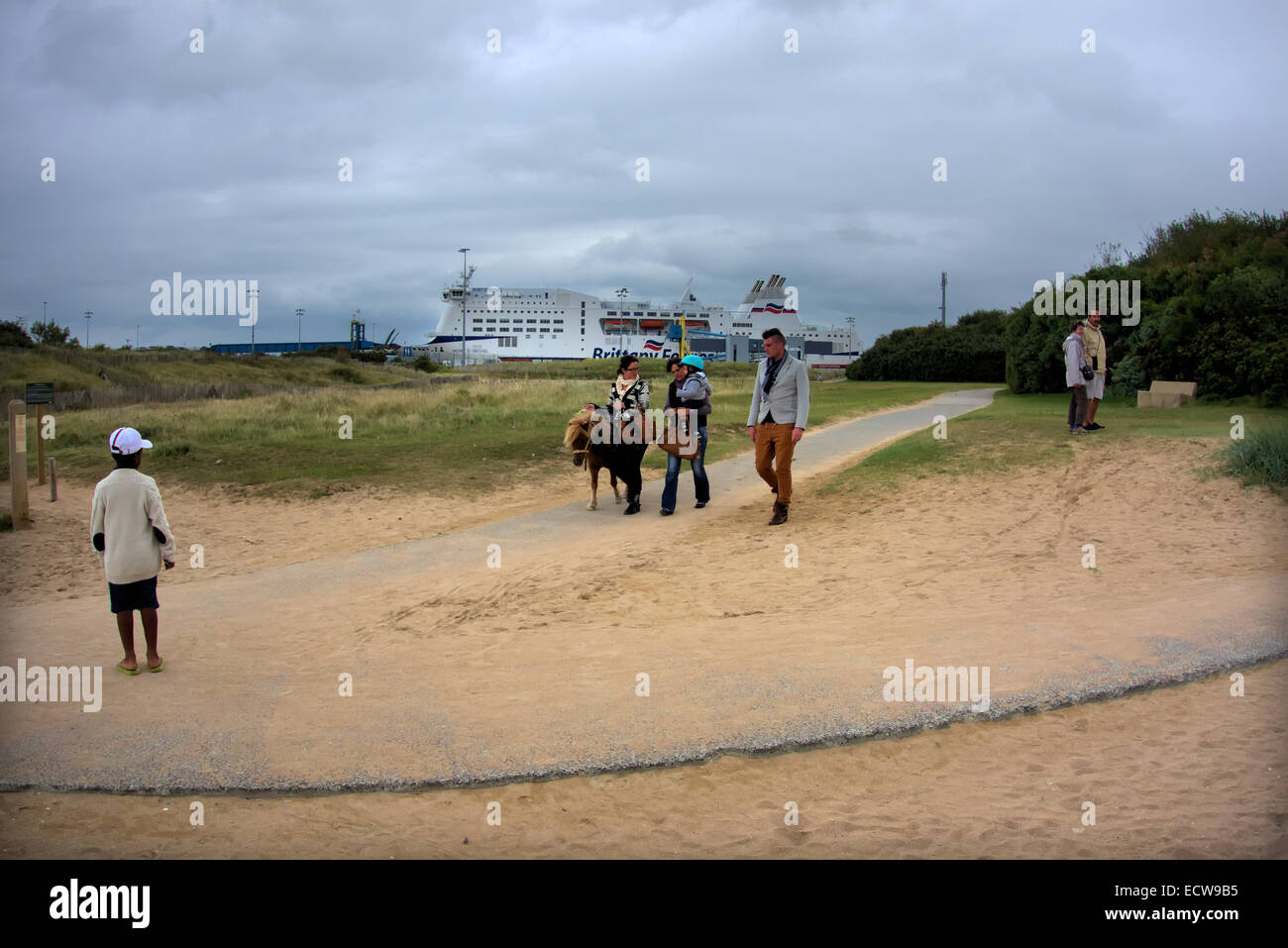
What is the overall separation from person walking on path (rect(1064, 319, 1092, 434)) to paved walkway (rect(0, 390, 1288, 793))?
6884 mm

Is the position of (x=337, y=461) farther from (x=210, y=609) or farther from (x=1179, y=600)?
(x=1179, y=600)

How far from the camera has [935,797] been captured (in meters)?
4.34

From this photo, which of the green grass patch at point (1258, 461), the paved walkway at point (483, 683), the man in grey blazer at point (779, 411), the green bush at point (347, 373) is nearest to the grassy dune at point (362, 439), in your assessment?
the man in grey blazer at point (779, 411)

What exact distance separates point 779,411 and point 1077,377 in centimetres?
585

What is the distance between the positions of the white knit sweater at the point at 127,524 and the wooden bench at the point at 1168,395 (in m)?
17.7

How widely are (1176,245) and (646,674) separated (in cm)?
3113

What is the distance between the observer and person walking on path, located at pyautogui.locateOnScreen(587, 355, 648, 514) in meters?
11.6

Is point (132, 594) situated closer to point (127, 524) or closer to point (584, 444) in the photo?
point (127, 524)

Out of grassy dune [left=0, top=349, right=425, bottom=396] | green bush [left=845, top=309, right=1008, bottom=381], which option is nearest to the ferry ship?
grassy dune [left=0, top=349, right=425, bottom=396]

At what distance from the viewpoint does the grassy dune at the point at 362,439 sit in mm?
15945

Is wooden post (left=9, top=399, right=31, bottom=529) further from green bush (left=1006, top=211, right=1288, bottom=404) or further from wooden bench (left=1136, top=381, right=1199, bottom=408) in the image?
green bush (left=1006, top=211, right=1288, bottom=404)

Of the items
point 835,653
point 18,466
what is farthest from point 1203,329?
→ point 18,466
